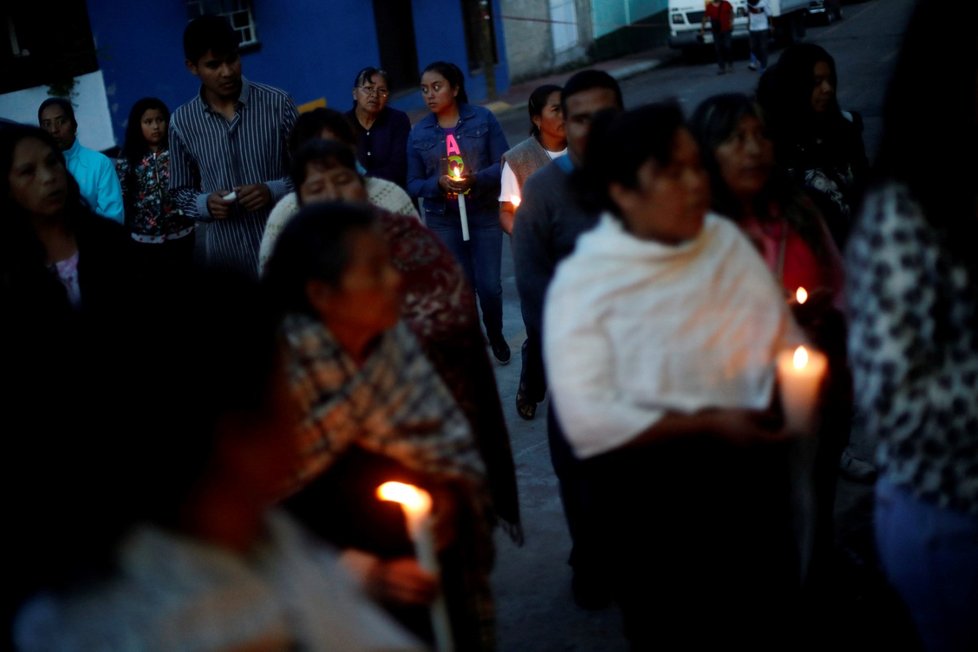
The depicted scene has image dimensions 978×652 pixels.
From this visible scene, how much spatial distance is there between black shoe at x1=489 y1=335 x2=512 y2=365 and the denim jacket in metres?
0.77

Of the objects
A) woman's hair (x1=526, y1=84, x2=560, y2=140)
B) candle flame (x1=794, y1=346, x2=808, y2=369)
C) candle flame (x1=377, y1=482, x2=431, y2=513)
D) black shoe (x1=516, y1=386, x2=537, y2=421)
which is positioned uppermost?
woman's hair (x1=526, y1=84, x2=560, y2=140)

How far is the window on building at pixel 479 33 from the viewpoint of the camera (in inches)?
938

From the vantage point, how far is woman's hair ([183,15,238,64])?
576 cm

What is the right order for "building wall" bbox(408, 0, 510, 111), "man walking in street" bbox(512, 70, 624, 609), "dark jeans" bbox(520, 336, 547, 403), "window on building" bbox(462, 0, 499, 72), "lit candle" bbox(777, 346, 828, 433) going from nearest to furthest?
"lit candle" bbox(777, 346, 828, 433) < "man walking in street" bbox(512, 70, 624, 609) < "dark jeans" bbox(520, 336, 547, 403) < "building wall" bbox(408, 0, 510, 111) < "window on building" bbox(462, 0, 499, 72)

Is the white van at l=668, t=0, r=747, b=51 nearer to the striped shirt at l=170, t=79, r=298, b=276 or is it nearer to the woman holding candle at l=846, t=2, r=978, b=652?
the striped shirt at l=170, t=79, r=298, b=276

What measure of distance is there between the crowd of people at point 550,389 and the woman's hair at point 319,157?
0.01m

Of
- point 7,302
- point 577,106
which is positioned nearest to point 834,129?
point 577,106

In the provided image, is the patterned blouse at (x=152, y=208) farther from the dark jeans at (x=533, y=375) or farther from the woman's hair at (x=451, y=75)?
the dark jeans at (x=533, y=375)

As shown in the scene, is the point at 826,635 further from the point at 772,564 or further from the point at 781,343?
the point at 781,343

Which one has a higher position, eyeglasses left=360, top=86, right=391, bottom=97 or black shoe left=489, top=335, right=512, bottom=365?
eyeglasses left=360, top=86, right=391, bottom=97

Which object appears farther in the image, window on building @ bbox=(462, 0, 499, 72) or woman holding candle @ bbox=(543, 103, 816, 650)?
window on building @ bbox=(462, 0, 499, 72)

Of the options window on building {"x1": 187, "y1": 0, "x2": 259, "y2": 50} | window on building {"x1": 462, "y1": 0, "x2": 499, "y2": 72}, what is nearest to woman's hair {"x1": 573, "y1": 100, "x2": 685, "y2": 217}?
window on building {"x1": 187, "y1": 0, "x2": 259, "y2": 50}

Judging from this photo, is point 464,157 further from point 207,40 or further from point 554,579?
point 554,579

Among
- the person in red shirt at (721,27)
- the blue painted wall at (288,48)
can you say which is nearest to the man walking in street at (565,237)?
the blue painted wall at (288,48)
